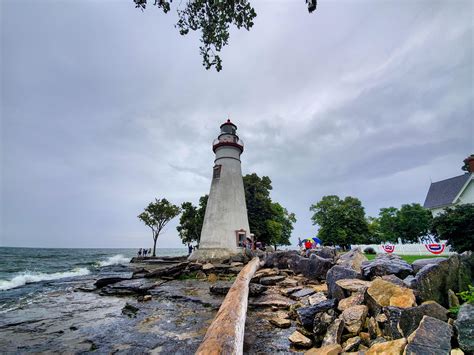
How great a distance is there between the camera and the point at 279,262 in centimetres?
1239

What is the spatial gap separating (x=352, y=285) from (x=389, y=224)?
49190mm

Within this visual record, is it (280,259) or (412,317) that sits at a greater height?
(412,317)

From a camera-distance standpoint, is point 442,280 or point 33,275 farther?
point 33,275

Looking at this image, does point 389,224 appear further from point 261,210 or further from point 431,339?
point 431,339

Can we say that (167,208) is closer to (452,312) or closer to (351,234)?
(351,234)

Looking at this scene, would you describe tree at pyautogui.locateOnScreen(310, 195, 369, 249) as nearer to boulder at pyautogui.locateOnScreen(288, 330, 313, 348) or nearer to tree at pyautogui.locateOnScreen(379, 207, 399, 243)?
tree at pyautogui.locateOnScreen(379, 207, 399, 243)

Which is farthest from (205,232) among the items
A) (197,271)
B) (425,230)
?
(425,230)

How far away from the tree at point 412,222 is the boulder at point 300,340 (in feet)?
152

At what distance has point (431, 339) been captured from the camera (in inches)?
96.5

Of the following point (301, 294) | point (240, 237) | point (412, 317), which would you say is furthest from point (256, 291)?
point (240, 237)

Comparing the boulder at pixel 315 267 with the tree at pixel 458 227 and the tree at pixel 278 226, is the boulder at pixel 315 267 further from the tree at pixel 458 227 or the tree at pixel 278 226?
the tree at pixel 278 226

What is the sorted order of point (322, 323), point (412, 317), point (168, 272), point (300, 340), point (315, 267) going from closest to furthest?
point (412, 317) → point (300, 340) → point (322, 323) → point (315, 267) → point (168, 272)

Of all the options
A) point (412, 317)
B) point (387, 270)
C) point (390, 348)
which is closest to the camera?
point (390, 348)

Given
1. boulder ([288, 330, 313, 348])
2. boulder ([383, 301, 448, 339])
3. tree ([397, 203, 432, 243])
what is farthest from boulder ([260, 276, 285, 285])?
tree ([397, 203, 432, 243])
